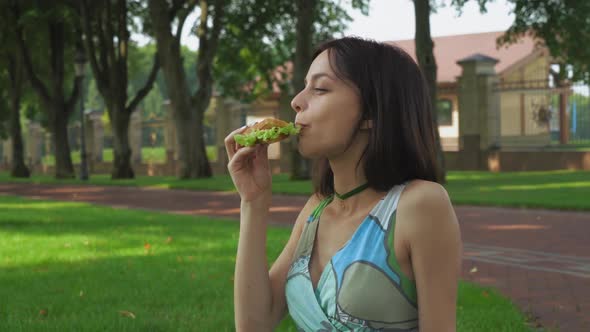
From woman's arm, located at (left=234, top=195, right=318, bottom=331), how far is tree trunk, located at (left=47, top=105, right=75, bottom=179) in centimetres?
3280

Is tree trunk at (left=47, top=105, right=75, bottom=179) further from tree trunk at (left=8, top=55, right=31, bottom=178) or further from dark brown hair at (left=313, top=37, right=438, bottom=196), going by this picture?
dark brown hair at (left=313, top=37, right=438, bottom=196)

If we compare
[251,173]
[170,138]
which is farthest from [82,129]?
[251,173]

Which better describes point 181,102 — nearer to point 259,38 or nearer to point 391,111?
point 259,38

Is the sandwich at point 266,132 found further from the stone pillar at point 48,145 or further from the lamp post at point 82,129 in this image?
the stone pillar at point 48,145

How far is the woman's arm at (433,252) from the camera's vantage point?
84.3 inches

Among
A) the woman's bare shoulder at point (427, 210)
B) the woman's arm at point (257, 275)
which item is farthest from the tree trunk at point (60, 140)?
the woman's bare shoulder at point (427, 210)

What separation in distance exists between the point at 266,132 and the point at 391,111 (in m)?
0.34

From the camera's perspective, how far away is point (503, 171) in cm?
2861

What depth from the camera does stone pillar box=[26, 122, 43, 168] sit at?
180ft

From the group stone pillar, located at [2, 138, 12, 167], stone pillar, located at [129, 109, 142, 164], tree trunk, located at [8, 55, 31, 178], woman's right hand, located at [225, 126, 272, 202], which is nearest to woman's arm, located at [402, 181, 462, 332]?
woman's right hand, located at [225, 126, 272, 202]

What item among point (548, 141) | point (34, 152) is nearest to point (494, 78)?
point (548, 141)

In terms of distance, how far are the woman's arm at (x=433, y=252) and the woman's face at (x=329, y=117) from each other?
252 mm

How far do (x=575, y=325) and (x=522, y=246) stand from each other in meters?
4.14

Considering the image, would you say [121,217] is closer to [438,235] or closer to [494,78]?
[438,235]
